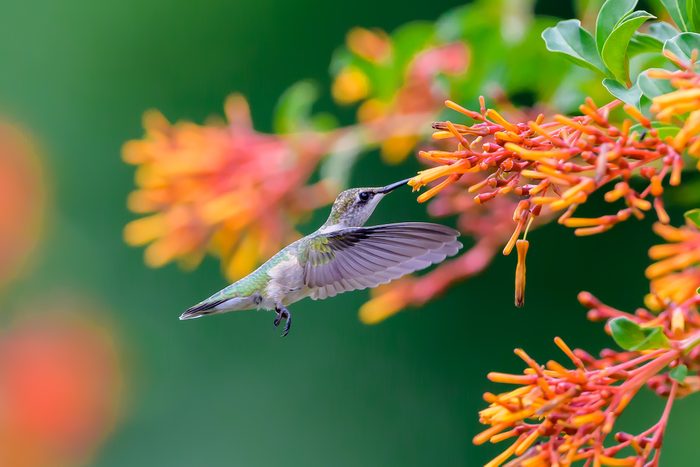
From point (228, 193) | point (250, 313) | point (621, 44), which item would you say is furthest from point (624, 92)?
point (250, 313)

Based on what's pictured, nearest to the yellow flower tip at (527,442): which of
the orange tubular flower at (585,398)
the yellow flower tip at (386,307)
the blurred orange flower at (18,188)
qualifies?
the orange tubular flower at (585,398)

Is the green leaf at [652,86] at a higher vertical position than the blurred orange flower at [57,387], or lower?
lower

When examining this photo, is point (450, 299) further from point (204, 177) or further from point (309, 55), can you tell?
point (204, 177)

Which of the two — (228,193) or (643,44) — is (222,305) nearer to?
(228,193)

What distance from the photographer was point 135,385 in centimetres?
333

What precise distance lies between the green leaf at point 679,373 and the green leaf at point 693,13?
29 cm

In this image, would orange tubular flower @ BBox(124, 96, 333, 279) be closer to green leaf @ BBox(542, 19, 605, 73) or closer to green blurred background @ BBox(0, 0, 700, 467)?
green leaf @ BBox(542, 19, 605, 73)

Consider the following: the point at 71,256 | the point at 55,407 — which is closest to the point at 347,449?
the point at 55,407

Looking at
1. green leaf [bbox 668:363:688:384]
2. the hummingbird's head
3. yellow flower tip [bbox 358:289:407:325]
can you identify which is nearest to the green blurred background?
yellow flower tip [bbox 358:289:407:325]

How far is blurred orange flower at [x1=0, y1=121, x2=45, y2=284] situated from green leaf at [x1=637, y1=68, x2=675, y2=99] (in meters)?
2.82

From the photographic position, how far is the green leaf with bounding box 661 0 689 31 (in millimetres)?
881

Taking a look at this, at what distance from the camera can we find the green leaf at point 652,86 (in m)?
→ 0.82

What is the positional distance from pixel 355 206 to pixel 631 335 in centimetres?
57

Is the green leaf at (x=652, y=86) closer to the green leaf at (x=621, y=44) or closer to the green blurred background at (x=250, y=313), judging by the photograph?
the green leaf at (x=621, y=44)
